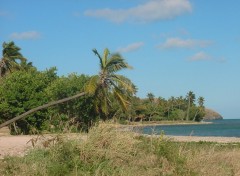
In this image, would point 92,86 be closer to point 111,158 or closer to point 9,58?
point 111,158

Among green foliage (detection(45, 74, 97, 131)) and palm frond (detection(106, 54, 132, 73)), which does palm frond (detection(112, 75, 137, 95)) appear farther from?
green foliage (detection(45, 74, 97, 131))

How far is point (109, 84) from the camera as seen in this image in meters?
27.8

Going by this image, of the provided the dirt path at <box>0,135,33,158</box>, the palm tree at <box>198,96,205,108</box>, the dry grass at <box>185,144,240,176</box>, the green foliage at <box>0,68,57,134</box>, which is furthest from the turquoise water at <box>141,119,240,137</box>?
the palm tree at <box>198,96,205,108</box>

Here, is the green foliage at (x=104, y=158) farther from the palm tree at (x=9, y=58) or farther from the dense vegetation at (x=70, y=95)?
the palm tree at (x=9, y=58)

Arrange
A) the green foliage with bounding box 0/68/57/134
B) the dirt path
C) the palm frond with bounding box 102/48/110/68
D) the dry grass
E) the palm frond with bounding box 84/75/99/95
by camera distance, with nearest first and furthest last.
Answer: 1. the dry grass
2. the dirt path
3. the palm frond with bounding box 84/75/99/95
4. the palm frond with bounding box 102/48/110/68
5. the green foliage with bounding box 0/68/57/134

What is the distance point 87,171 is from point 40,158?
1185 mm

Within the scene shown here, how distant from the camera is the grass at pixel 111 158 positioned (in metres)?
8.51

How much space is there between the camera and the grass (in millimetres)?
8508

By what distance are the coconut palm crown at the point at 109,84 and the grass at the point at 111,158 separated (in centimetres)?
1603

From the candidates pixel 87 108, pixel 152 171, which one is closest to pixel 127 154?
pixel 152 171

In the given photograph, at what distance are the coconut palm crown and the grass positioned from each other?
16.0m

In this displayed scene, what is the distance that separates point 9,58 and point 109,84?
113 ft

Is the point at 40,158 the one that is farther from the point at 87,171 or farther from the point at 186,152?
the point at 186,152

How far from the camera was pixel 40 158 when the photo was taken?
29.4ft
